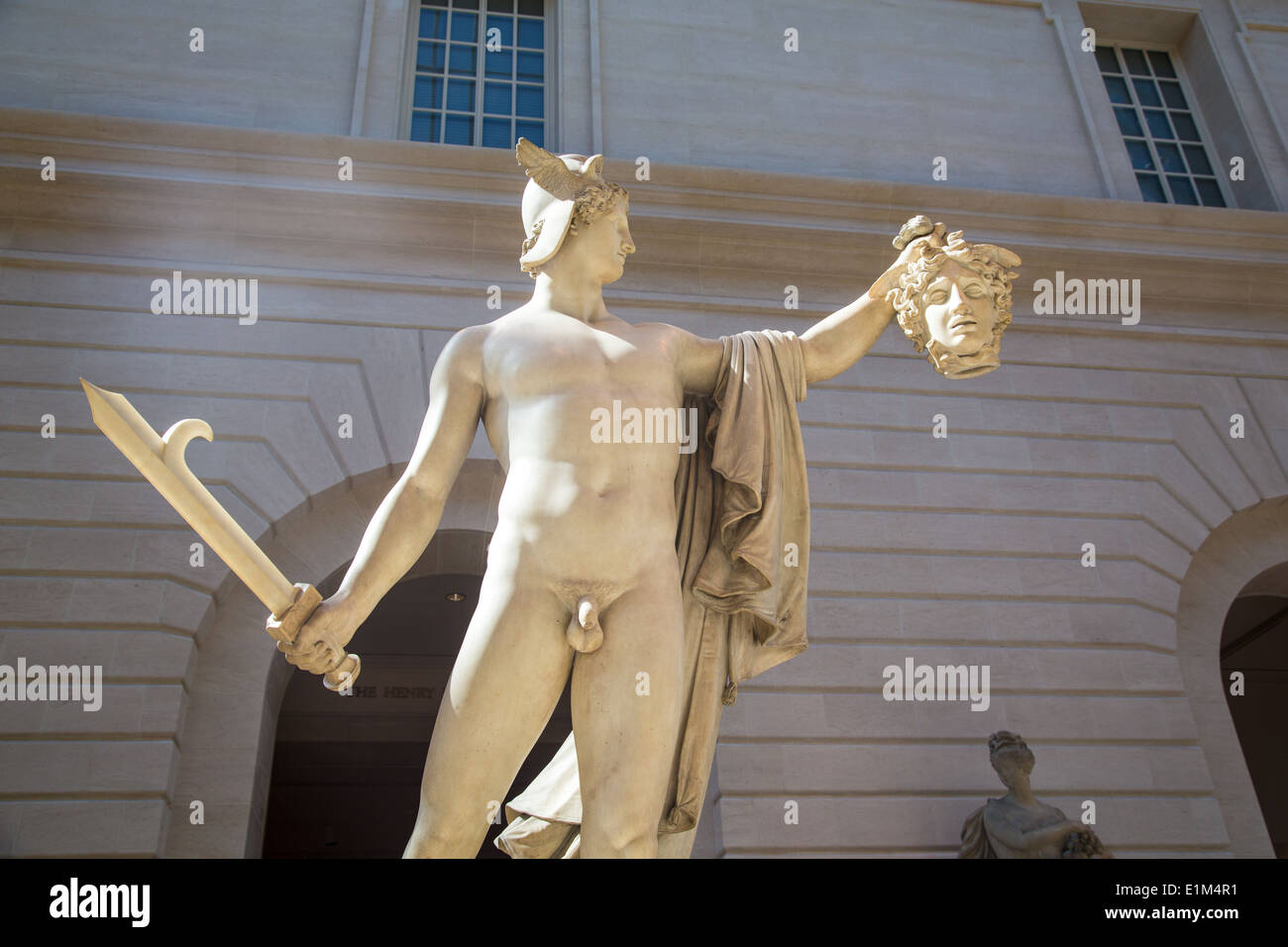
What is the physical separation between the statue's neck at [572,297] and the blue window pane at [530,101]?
8.03 m

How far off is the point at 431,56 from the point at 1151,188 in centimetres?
783

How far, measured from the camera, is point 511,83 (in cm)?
1158

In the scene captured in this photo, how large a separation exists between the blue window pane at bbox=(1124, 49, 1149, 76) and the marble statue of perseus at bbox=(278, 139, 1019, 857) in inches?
447

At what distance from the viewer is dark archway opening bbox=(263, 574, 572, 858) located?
43.8ft

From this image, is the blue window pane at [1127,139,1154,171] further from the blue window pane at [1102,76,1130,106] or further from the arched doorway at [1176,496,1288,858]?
the arched doorway at [1176,496,1288,858]

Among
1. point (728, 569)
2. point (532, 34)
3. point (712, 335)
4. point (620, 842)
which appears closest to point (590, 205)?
point (728, 569)

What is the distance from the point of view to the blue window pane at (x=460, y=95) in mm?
11305

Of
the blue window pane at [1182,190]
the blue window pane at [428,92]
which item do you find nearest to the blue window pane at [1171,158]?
the blue window pane at [1182,190]

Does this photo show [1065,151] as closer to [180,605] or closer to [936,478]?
[936,478]

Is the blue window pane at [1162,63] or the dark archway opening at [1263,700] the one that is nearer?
the blue window pane at [1162,63]

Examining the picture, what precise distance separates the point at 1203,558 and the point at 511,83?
805cm

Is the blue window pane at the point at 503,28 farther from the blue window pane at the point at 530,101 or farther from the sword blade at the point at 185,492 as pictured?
the sword blade at the point at 185,492

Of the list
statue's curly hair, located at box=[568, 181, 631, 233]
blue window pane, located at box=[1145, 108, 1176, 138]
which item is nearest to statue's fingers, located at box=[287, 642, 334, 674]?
statue's curly hair, located at box=[568, 181, 631, 233]

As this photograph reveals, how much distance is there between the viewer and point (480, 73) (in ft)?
37.9
